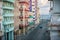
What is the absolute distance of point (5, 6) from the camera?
41.1m

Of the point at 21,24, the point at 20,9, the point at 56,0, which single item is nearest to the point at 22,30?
the point at 21,24

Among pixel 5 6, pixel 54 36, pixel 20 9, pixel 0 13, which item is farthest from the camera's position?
pixel 20 9

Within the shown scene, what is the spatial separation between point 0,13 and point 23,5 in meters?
28.5

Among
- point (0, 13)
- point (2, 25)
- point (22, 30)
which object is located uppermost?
point (0, 13)

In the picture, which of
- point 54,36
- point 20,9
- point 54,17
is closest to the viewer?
point 54,36

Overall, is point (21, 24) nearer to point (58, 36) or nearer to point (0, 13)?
point (0, 13)

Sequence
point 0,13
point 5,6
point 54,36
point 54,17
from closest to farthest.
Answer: point 54,36 → point 54,17 → point 0,13 → point 5,6

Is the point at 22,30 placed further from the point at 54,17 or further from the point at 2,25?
the point at 54,17

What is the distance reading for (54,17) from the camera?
20.9 feet

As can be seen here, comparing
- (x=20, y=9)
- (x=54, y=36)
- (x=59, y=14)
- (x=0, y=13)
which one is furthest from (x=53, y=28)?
(x=20, y=9)

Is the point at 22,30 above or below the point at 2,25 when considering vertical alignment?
below

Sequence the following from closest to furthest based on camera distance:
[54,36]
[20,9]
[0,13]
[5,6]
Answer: [54,36], [0,13], [5,6], [20,9]

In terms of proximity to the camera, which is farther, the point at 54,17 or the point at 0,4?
the point at 0,4

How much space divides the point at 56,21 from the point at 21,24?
5829cm
